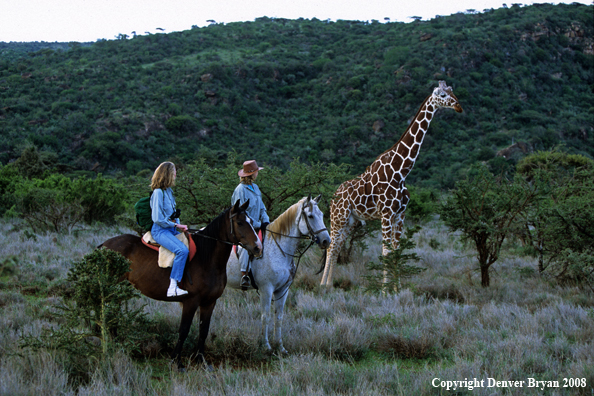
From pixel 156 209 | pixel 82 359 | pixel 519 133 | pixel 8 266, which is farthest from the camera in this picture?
pixel 519 133

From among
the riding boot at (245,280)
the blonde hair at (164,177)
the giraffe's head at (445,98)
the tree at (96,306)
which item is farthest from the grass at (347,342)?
the giraffe's head at (445,98)

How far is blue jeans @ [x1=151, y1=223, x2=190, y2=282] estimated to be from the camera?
4.84 m

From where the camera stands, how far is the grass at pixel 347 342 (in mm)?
4035

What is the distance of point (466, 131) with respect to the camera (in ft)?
134

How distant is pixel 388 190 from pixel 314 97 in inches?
1679

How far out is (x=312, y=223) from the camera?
5727mm

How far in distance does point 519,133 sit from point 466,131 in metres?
4.68

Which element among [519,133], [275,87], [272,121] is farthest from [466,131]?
[275,87]

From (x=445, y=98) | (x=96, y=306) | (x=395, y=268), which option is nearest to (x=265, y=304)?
(x=96, y=306)

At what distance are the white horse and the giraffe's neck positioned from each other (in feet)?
12.8

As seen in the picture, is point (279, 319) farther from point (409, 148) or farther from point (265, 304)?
point (409, 148)

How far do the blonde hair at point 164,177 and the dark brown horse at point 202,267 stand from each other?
0.68 metres

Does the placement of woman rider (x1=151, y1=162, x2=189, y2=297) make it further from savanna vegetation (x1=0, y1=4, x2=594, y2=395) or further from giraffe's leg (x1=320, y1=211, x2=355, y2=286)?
giraffe's leg (x1=320, y1=211, x2=355, y2=286)

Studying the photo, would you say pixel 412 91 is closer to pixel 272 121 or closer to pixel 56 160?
pixel 272 121
